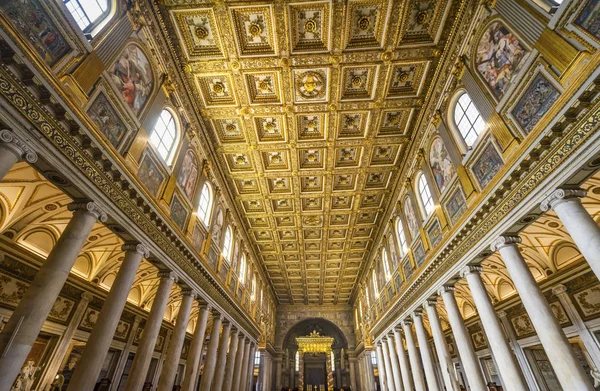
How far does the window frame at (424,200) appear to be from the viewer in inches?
431

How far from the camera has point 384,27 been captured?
8.46m

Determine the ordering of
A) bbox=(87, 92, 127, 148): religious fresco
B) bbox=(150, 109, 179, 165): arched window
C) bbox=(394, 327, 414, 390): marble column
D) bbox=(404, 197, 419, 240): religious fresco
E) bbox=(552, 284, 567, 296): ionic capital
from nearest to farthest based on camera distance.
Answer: bbox=(87, 92, 127, 148): religious fresco, bbox=(150, 109, 179, 165): arched window, bbox=(552, 284, 567, 296): ionic capital, bbox=(404, 197, 419, 240): religious fresco, bbox=(394, 327, 414, 390): marble column

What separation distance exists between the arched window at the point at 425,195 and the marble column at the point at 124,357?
52.5 ft

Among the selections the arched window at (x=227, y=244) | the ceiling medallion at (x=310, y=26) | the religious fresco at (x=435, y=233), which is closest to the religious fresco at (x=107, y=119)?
the ceiling medallion at (x=310, y=26)

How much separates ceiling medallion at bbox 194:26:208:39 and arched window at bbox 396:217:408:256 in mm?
11834

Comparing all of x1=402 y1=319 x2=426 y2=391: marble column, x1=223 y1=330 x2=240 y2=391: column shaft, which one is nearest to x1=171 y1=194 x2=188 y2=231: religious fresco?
x1=223 y1=330 x2=240 y2=391: column shaft

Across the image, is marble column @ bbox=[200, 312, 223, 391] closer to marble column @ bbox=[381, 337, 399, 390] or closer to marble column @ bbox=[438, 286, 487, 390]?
marble column @ bbox=[438, 286, 487, 390]

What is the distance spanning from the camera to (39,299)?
4.63 metres

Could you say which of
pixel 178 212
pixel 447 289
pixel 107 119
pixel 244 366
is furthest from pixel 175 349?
pixel 244 366

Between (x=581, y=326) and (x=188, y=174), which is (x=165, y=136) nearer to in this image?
(x=188, y=174)

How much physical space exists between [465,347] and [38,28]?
41.2 ft

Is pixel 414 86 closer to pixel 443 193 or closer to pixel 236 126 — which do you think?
pixel 443 193

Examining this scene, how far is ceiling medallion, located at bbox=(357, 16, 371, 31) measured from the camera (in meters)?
8.37

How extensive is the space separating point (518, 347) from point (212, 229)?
589 inches
